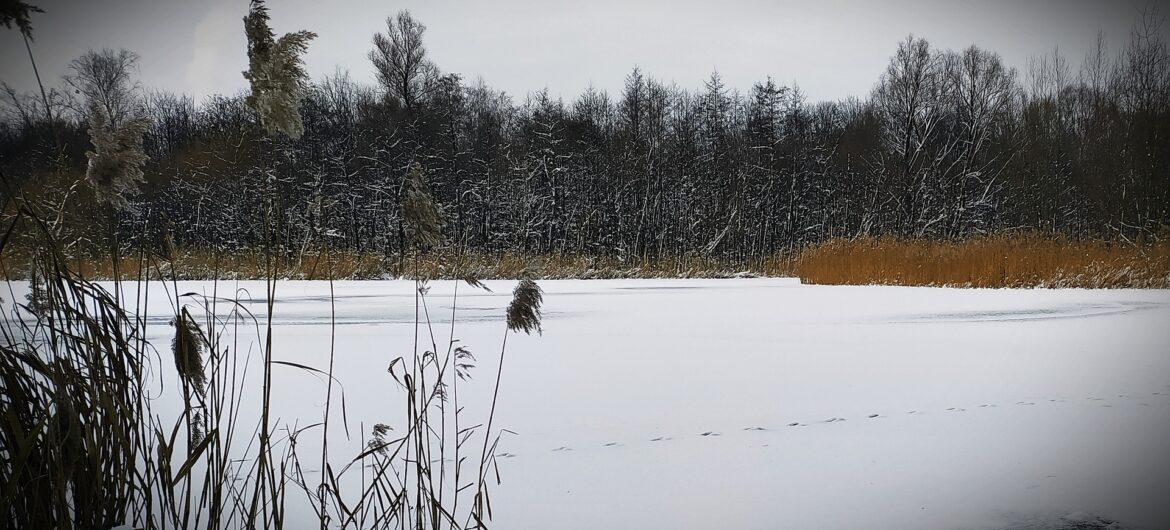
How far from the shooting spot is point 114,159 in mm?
1255

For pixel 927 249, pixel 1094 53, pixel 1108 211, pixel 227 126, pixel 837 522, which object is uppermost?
pixel 1094 53

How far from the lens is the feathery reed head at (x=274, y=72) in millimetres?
1194

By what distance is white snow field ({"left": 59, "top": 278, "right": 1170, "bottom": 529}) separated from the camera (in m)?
1.65

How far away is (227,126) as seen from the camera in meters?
14.8

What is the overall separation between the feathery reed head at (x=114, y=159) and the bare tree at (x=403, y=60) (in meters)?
16.7

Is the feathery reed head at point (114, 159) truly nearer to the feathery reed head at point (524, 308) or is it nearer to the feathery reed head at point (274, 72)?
the feathery reed head at point (274, 72)

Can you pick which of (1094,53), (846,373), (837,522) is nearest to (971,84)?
(1094,53)

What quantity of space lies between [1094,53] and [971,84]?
15.2 ft

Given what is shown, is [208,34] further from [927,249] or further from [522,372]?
[927,249]

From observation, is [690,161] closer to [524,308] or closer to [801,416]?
[801,416]

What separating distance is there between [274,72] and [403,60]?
59.0 feet

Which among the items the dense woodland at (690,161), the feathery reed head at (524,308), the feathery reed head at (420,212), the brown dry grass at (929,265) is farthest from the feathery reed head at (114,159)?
the dense woodland at (690,161)

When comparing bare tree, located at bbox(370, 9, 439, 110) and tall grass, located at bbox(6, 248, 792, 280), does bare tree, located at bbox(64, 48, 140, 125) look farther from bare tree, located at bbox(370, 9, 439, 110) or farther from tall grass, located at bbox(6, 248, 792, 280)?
bare tree, located at bbox(370, 9, 439, 110)

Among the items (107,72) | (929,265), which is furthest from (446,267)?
Answer: (107,72)
